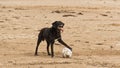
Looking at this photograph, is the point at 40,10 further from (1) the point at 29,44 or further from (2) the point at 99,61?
(2) the point at 99,61

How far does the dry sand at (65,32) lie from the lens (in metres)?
12.3

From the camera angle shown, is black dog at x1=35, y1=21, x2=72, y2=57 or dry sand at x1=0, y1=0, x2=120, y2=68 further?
black dog at x1=35, y1=21, x2=72, y2=57

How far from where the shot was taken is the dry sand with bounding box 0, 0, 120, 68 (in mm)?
12320

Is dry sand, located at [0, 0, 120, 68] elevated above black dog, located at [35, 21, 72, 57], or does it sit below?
below

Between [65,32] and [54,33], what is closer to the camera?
[54,33]

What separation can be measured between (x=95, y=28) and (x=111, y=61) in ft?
24.8

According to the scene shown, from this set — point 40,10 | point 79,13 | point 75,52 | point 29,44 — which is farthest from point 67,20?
point 75,52

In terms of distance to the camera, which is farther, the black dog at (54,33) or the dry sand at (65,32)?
the black dog at (54,33)

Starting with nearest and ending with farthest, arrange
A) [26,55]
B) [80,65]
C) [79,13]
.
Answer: [80,65] < [26,55] < [79,13]

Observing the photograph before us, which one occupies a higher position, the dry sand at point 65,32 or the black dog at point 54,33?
the black dog at point 54,33

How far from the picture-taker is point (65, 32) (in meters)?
18.7

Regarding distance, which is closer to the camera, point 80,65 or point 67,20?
point 80,65

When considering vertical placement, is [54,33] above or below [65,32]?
above

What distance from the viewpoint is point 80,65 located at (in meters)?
11.8
